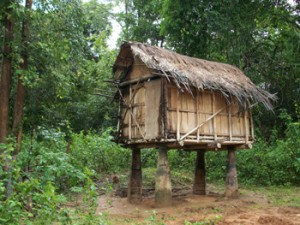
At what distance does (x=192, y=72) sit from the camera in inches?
471

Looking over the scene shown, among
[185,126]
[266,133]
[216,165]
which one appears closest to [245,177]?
[216,165]

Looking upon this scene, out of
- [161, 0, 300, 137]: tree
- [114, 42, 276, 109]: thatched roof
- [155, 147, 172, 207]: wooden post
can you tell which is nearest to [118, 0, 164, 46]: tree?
[161, 0, 300, 137]: tree

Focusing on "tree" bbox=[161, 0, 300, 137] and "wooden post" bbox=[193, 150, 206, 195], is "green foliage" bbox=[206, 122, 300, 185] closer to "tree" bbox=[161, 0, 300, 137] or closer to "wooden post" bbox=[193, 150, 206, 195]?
"tree" bbox=[161, 0, 300, 137]

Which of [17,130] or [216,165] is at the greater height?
[17,130]

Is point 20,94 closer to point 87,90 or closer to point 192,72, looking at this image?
point 87,90

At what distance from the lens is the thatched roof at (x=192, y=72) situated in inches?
447

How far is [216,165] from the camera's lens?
62.2ft

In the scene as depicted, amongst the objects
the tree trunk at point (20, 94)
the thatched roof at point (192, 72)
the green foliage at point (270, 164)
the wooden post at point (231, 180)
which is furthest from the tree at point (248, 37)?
the tree trunk at point (20, 94)

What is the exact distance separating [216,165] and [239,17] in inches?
286

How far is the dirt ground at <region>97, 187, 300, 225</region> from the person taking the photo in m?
9.39

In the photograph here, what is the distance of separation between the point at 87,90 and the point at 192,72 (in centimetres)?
374

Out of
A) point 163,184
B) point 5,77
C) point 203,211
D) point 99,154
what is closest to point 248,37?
point 99,154

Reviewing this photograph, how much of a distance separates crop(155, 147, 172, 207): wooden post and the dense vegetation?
5.59 feet

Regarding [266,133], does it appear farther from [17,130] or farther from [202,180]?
[17,130]
